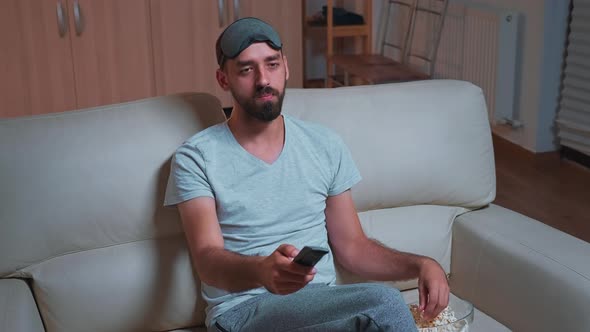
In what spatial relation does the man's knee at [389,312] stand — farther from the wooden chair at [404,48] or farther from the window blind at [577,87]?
the wooden chair at [404,48]

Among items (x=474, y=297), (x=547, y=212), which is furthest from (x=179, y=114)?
(x=547, y=212)

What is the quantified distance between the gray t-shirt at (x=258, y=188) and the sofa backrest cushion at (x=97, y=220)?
0.09 m

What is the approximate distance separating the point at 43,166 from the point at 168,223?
31 cm

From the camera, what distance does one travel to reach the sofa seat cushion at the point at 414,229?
2074 millimetres

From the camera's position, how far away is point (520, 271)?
1896mm

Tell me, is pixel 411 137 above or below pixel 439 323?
above

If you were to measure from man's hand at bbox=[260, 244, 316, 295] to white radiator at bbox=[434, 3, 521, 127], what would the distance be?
3.15 metres

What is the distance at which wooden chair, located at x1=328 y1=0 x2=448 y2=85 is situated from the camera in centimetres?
452

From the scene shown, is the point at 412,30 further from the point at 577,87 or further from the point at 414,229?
the point at 414,229

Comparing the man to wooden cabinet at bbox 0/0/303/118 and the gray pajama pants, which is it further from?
wooden cabinet at bbox 0/0/303/118

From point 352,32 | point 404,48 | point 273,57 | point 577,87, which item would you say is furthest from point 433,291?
point 352,32

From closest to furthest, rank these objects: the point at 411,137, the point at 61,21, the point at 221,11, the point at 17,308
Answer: the point at 17,308, the point at 411,137, the point at 61,21, the point at 221,11

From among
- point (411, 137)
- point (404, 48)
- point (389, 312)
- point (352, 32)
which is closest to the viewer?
point (389, 312)

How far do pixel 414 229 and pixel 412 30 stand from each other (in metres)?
3.33
